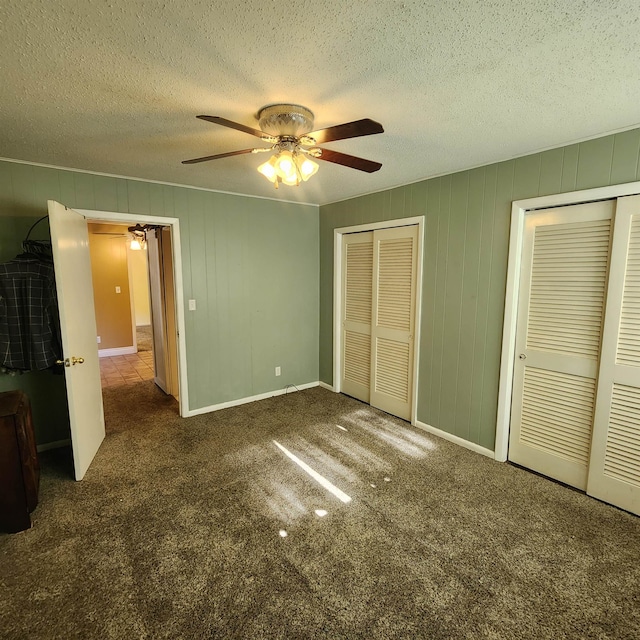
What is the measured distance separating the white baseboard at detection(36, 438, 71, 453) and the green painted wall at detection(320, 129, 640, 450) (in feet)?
10.9

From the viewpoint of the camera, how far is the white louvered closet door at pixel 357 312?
→ 3.90 meters

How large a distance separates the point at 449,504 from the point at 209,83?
2.81 meters

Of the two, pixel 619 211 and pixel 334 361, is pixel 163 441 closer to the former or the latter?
pixel 334 361

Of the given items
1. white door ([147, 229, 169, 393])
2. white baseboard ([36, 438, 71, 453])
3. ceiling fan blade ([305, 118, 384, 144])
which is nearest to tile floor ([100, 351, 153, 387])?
white door ([147, 229, 169, 393])

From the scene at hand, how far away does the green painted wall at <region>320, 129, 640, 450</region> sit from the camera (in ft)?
7.74

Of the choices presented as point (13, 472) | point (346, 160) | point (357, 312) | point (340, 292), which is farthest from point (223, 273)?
point (13, 472)

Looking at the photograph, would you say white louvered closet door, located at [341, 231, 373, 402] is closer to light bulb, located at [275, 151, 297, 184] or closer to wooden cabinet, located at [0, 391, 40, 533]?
light bulb, located at [275, 151, 297, 184]

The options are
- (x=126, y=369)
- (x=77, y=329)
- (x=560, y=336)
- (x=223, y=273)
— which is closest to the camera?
(x=560, y=336)

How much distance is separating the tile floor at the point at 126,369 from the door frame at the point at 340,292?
2.89 metres

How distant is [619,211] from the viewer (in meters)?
2.09

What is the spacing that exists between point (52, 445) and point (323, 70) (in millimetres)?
3596

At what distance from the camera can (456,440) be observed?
3088mm

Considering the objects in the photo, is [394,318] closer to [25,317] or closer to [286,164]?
[286,164]

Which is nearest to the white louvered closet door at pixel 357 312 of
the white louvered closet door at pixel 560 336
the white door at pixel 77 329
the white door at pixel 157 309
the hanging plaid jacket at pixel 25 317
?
the white louvered closet door at pixel 560 336
